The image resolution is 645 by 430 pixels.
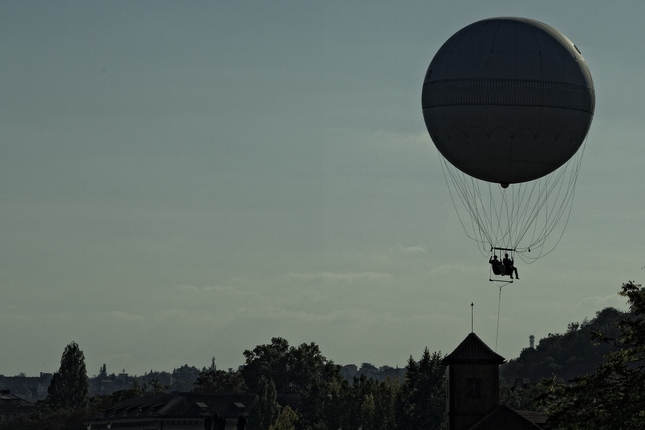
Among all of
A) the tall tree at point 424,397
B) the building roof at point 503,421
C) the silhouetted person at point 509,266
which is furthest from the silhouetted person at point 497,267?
the tall tree at point 424,397

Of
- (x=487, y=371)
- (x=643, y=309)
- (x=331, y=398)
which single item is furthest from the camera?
(x=331, y=398)

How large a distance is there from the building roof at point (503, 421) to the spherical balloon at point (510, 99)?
50352 millimetres

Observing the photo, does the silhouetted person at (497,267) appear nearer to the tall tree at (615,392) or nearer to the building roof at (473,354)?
the tall tree at (615,392)

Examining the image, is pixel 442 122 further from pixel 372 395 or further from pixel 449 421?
pixel 372 395

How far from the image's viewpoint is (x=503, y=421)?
126m

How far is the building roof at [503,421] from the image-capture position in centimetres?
12481

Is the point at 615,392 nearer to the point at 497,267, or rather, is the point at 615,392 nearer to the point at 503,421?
the point at 497,267

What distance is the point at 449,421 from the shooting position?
432 ft

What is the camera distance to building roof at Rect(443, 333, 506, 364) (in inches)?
5157

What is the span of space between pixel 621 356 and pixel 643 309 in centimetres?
237

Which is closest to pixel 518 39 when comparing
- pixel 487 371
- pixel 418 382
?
pixel 487 371

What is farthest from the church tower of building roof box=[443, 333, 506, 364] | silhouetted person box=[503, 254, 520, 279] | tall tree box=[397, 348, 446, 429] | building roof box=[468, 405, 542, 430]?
silhouetted person box=[503, 254, 520, 279]

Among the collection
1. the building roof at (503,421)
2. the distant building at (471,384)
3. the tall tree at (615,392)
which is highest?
the distant building at (471,384)

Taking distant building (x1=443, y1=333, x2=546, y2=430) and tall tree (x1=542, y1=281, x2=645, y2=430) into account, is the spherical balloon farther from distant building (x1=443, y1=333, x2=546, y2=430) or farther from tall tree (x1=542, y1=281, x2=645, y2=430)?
distant building (x1=443, y1=333, x2=546, y2=430)
